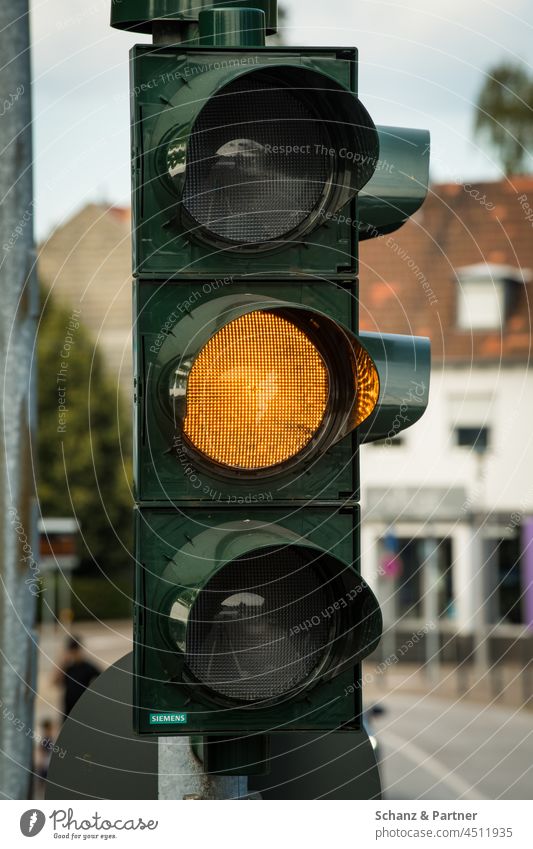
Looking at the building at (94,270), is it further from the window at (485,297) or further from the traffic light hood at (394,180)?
the traffic light hood at (394,180)

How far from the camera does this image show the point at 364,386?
9.18 ft

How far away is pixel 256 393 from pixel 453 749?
2402 centimetres

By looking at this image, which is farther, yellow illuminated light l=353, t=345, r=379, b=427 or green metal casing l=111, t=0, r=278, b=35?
green metal casing l=111, t=0, r=278, b=35

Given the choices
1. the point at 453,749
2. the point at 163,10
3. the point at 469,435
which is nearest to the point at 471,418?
the point at 469,435

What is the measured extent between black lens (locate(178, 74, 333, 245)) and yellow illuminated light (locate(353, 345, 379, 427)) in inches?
10.9

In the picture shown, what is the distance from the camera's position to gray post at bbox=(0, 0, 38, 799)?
601 cm

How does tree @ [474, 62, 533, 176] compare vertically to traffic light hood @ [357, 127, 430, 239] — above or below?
above

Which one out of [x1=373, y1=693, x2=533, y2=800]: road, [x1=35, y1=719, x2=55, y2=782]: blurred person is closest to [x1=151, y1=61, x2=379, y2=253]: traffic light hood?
[x1=35, y1=719, x2=55, y2=782]: blurred person

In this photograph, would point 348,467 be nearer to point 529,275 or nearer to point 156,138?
point 156,138

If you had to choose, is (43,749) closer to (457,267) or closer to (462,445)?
(462,445)

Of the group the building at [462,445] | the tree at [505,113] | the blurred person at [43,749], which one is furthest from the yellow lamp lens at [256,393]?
the building at [462,445]

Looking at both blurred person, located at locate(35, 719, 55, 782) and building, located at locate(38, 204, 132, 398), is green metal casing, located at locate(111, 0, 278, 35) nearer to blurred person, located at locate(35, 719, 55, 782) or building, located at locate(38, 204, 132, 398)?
blurred person, located at locate(35, 719, 55, 782)

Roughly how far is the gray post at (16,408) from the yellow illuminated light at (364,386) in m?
3.18
